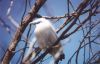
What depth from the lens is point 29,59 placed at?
136cm

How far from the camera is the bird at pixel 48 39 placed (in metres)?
1.35

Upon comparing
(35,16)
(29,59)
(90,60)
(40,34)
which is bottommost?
(90,60)

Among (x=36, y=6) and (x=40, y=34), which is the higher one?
(x=36, y=6)

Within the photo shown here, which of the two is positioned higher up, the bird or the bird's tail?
the bird

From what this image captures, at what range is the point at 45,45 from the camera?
1363mm

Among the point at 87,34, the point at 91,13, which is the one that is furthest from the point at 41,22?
the point at 87,34

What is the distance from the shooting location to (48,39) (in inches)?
53.3

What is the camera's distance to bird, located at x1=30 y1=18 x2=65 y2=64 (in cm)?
135

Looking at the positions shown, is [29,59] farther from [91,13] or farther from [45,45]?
[91,13]

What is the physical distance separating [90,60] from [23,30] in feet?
2.18

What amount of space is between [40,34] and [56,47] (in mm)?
127

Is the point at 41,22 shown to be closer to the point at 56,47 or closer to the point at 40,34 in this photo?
the point at 40,34

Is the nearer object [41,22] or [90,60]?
[41,22]

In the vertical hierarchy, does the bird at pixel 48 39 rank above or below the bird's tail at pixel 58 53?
above
